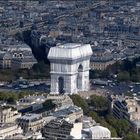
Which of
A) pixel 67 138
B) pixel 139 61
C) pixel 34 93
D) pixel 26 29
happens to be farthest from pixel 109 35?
pixel 67 138

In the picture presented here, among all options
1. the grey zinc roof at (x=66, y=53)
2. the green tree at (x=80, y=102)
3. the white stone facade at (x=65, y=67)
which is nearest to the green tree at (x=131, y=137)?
the green tree at (x=80, y=102)

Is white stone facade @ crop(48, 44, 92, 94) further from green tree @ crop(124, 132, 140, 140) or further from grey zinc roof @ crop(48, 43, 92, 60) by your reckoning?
green tree @ crop(124, 132, 140, 140)

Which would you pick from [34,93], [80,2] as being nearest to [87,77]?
[34,93]

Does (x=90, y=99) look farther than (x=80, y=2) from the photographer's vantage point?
No

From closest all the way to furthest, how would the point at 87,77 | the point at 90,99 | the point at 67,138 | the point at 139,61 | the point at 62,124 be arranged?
the point at 67,138 → the point at 62,124 → the point at 90,99 → the point at 87,77 → the point at 139,61

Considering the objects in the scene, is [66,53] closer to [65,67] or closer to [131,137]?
[65,67]

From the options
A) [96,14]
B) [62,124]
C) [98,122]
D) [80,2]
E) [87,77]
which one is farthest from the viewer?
[80,2]

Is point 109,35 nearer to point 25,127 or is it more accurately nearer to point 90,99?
point 90,99
